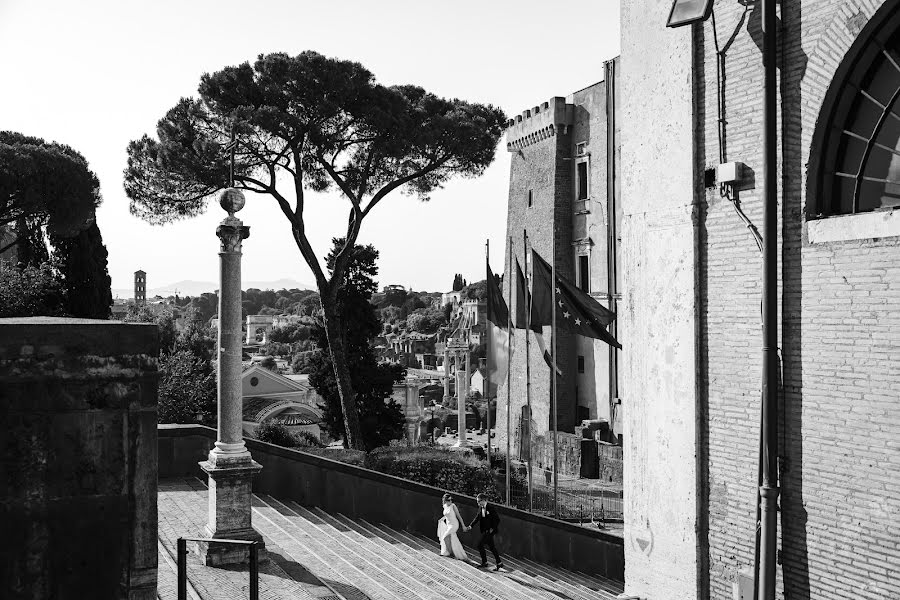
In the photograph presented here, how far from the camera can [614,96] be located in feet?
100

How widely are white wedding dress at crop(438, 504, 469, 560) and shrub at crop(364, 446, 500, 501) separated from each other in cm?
562

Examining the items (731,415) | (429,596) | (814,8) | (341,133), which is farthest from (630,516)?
(341,133)

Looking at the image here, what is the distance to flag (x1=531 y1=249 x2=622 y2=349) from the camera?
50.3 ft

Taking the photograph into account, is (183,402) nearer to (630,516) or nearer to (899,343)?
(630,516)

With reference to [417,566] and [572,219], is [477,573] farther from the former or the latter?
[572,219]

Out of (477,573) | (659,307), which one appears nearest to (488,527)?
(477,573)

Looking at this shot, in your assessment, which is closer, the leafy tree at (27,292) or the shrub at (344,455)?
the shrub at (344,455)

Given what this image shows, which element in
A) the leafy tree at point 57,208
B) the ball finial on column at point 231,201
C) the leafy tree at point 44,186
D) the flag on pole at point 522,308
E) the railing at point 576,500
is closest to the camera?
the ball finial on column at point 231,201

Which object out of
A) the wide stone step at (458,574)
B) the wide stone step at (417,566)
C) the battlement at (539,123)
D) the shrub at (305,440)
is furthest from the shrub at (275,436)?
the battlement at (539,123)

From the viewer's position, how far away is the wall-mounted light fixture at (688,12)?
6723 mm

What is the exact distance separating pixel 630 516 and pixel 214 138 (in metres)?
15.6

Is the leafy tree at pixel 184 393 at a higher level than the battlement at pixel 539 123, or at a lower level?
lower

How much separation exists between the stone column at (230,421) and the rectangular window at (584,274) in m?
23.1

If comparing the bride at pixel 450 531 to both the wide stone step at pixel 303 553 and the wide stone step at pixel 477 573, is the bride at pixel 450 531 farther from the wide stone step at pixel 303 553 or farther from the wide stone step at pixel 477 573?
the wide stone step at pixel 303 553
